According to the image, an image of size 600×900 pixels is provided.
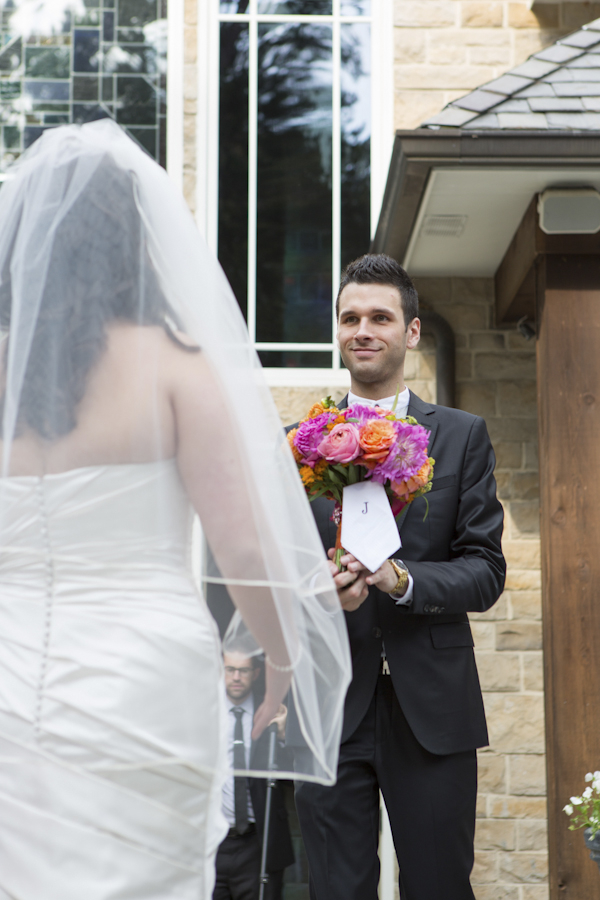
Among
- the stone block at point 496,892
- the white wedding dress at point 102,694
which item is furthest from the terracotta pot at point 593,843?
the white wedding dress at point 102,694

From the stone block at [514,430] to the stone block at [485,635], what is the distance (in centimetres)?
102

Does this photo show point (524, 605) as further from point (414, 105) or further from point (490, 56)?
point (490, 56)

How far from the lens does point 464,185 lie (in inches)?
153

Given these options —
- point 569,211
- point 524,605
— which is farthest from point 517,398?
point 569,211

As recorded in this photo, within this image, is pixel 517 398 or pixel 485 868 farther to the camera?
pixel 517 398

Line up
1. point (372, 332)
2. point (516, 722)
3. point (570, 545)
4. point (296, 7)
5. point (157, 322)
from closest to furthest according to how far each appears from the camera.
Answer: point (157, 322), point (372, 332), point (570, 545), point (516, 722), point (296, 7)

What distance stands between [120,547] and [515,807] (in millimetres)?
3831

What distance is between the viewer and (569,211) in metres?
3.79

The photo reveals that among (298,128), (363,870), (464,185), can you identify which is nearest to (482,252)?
(464,185)

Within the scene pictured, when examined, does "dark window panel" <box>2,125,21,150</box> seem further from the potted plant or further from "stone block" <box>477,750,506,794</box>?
the potted plant

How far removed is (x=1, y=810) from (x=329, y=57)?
497cm

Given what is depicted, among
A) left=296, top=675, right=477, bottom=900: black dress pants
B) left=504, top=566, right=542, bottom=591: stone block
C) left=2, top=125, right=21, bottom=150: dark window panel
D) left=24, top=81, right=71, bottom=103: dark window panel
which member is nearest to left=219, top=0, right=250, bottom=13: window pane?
left=24, top=81, right=71, bottom=103: dark window panel

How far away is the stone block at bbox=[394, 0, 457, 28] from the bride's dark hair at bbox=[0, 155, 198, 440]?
13.6ft

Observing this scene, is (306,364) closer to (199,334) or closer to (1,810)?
(199,334)
